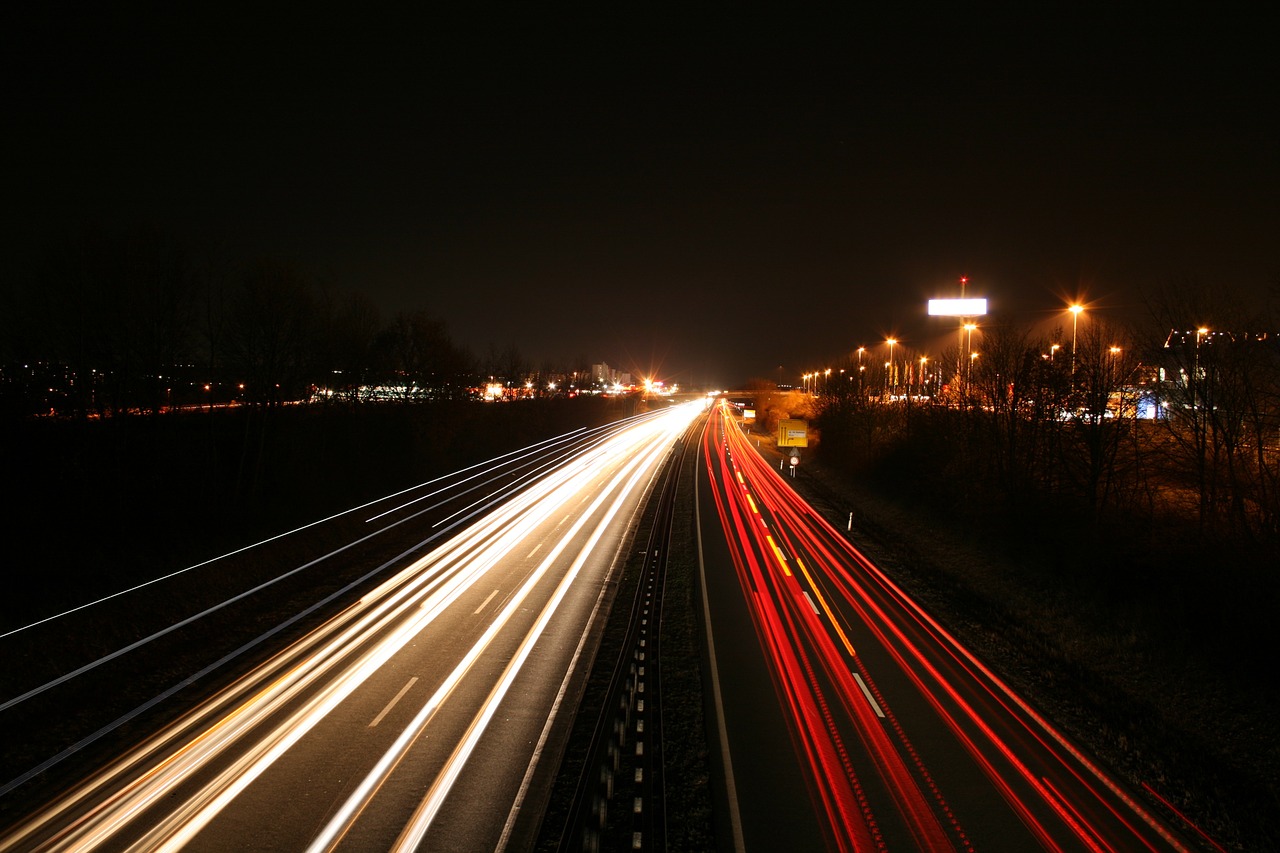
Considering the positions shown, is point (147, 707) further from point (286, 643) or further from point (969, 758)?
point (969, 758)

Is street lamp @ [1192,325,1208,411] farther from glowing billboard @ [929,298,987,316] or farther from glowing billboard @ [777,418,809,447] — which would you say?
glowing billboard @ [929,298,987,316]

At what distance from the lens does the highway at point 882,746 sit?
7426mm

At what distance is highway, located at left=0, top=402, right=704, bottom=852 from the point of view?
718 cm

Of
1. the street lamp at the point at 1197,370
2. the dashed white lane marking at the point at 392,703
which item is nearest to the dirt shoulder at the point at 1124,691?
the street lamp at the point at 1197,370

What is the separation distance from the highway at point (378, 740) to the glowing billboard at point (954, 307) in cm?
5087

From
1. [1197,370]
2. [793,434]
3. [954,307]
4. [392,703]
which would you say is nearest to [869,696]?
[392,703]

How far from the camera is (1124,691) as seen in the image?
1144 cm

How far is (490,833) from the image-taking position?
7191 mm

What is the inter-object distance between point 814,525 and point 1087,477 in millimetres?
9989

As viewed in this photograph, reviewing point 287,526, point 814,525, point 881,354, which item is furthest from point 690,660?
point 881,354

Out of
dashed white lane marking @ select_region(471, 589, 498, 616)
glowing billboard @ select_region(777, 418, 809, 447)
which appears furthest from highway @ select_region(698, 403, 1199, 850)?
glowing billboard @ select_region(777, 418, 809, 447)

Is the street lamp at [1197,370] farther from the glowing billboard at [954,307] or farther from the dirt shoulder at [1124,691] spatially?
the glowing billboard at [954,307]

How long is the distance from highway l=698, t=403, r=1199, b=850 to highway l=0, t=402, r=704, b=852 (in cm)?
312

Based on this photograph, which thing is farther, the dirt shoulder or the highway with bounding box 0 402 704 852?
the dirt shoulder
